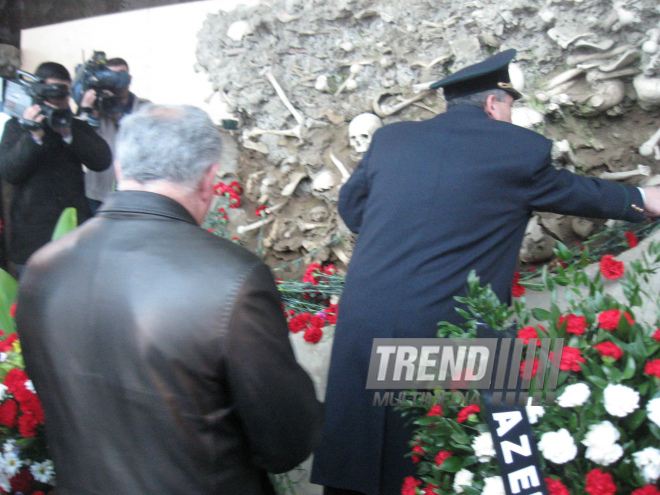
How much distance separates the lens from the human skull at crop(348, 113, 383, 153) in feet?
9.84

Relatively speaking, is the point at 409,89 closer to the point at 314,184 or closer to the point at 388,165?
the point at 314,184

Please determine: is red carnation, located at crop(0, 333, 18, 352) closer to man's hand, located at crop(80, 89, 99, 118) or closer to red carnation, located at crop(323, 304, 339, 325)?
red carnation, located at crop(323, 304, 339, 325)

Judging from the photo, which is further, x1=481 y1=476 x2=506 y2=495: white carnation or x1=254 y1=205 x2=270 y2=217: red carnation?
x1=254 y1=205 x2=270 y2=217: red carnation

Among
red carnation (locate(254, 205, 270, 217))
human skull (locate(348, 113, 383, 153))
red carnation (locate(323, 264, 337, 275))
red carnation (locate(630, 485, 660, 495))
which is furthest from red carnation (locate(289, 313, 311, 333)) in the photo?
red carnation (locate(630, 485, 660, 495))

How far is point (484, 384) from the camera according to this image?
4.30ft

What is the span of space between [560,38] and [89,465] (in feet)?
8.38

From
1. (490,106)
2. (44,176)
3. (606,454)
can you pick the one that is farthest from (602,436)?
(44,176)

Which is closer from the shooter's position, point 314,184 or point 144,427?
point 144,427

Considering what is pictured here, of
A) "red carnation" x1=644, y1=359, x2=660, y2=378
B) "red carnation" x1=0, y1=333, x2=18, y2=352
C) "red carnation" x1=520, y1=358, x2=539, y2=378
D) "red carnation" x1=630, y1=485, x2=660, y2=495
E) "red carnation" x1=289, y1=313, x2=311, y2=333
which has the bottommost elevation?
"red carnation" x1=289, y1=313, x2=311, y2=333

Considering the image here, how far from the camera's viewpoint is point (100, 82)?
10.1ft

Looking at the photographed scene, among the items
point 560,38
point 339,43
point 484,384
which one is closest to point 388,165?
point 484,384

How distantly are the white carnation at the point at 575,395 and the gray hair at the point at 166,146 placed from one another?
85 centimetres

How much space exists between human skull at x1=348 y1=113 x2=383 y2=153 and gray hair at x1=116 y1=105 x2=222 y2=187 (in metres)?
1.90

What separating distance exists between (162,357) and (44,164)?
2265 millimetres
